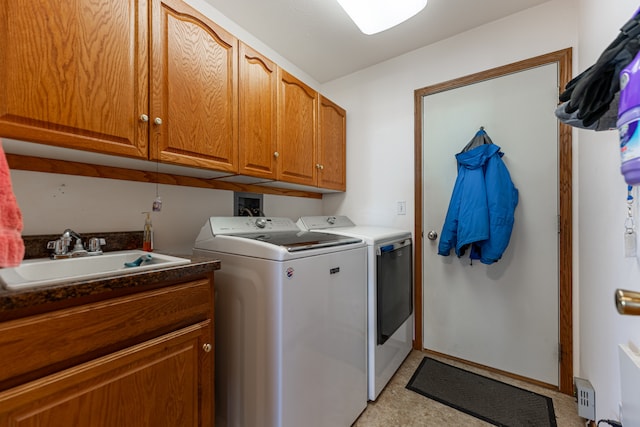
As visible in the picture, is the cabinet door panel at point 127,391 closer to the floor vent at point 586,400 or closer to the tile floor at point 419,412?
the tile floor at point 419,412

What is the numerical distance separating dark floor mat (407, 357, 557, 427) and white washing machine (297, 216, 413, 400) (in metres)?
0.23

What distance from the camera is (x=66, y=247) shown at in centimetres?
110

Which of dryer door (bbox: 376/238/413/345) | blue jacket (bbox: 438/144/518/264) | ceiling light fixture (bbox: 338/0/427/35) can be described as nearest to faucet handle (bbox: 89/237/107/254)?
dryer door (bbox: 376/238/413/345)

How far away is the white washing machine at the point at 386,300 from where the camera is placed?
1604 mm

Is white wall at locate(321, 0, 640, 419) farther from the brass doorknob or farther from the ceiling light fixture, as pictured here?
the ceiling light fixture

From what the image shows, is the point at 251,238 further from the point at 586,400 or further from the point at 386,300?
the point at 586,400

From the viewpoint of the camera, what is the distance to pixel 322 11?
1.76 metres

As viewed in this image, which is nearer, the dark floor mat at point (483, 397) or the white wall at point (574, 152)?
the white wall at point (574, 152)

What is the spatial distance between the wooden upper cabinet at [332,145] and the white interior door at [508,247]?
74 cm

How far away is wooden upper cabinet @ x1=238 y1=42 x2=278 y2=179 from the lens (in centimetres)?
150

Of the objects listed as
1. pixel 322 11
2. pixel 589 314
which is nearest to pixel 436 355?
pixel 589 314

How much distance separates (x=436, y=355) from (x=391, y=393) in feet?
2.11

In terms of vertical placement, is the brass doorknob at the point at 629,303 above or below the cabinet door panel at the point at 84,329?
above

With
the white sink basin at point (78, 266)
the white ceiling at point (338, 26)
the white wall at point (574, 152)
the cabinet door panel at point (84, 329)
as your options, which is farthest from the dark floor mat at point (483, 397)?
the white ceiling at point (338, 26)
